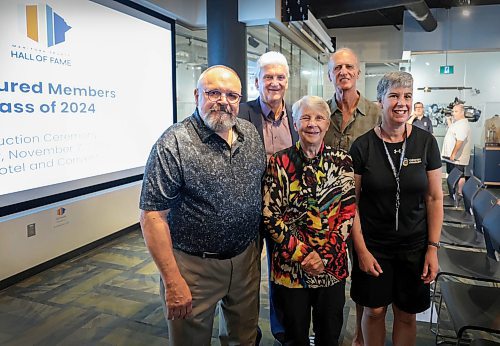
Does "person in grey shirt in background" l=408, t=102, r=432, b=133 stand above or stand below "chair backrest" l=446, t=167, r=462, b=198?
above

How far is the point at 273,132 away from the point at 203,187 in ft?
2.26

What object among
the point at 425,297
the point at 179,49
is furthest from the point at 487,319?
the point at 179,49

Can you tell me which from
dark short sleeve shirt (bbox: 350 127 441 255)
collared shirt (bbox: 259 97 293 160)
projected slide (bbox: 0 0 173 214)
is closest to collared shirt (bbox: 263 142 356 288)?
dark short sleeve shirt (bbox: 350 127 441 255)

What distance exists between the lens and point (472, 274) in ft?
7.86

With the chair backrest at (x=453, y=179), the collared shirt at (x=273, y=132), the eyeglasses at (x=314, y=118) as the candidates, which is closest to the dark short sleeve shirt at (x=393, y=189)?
the eyeglasses at (x=314, y=118)

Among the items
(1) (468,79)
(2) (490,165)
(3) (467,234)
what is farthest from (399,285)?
(1) (468,79)

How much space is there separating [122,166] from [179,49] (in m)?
2.04

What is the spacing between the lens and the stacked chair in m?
1.90

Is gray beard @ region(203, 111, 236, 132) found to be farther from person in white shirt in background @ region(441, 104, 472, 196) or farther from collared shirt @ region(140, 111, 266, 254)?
person in white shirt in background @ region(441, 104, 472, 196)

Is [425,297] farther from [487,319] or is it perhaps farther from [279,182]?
[279,182]

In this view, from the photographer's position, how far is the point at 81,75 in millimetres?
3848

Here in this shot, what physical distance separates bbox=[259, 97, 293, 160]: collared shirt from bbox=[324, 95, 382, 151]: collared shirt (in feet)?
0.73

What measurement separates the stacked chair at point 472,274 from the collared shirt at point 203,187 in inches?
41.8

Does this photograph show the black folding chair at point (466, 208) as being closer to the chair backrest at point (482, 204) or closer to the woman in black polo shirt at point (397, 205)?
the chair backrest at point (482, 204)
